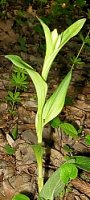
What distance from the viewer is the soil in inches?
61.5

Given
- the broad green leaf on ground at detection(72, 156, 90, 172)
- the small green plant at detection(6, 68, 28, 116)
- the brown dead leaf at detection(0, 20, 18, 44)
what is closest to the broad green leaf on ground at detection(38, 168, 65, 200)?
the broad green leaf on ground at detection(72, 156, 90, 172)

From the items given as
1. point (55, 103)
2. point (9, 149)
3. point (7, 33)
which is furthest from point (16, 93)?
point (7, 33)

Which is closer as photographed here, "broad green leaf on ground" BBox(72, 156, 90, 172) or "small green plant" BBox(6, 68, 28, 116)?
"broad green leaf on ground" BBox(72, 156, 90, 172)

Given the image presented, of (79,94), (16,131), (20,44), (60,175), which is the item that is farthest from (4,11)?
(60,175)

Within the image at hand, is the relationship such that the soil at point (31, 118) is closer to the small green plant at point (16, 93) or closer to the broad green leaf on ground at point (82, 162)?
the small green plant at point (16, 93)

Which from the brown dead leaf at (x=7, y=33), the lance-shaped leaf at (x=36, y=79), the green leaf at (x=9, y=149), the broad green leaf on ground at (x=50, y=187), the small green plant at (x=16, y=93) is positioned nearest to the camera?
the lance-shaped leaf at (x=36, y=79)

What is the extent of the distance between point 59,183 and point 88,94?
1.13 m

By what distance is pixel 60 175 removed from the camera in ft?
3.84

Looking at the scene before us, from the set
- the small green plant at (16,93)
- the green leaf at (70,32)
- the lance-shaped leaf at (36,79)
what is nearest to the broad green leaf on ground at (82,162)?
the lance-shaped leaf at (36,79)

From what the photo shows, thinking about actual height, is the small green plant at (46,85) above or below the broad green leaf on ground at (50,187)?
above

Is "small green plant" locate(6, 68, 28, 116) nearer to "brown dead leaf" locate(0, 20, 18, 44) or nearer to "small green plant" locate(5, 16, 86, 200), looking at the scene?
"small green plant" locate(5, 16, 86, 200)

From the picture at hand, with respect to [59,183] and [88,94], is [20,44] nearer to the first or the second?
[88,94]

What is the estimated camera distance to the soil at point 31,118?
61.5 inches

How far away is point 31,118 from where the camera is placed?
1974mm
